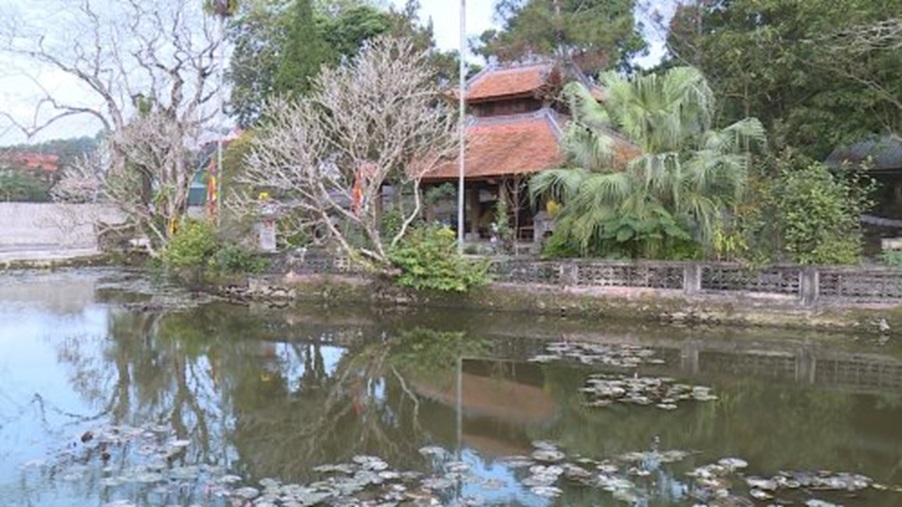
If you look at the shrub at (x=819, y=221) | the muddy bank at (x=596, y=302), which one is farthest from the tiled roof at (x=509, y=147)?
the shrub at (x=819, y=221)

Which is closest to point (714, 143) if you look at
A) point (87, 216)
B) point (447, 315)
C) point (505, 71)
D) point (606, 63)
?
point (447, 315)

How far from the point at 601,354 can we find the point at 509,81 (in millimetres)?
13188

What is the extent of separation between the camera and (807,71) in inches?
790

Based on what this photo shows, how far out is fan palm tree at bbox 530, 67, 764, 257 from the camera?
14156 mm

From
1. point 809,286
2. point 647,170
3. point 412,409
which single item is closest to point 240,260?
point 647,170

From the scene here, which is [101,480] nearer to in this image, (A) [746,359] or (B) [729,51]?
(A) [746,359]

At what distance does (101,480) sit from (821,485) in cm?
546

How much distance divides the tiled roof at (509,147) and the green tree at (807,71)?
5412mm

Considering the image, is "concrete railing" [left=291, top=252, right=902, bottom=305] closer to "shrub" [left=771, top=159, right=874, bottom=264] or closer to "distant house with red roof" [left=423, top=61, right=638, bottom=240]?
"shrub" [left=771, top=159, right=874, bottom=264]

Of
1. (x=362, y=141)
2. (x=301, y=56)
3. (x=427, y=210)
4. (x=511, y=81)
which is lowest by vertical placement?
(x=427, y=210)

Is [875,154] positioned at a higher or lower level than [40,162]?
lower

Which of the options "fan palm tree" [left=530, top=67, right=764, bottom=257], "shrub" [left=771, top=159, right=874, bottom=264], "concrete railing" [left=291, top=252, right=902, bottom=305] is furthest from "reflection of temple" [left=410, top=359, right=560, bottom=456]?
"shrub" [left=771, top=159, right=874, bottom=264]

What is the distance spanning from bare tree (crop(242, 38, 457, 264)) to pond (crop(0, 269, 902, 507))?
10.2ft

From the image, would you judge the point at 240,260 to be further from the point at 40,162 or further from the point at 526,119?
the point at 40,162
